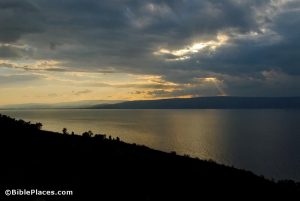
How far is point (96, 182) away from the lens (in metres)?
16.2

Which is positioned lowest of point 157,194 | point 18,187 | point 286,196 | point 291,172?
point 291,172

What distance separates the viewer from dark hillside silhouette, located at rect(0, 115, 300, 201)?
15.1 meters

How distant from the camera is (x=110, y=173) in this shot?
18.2 metres

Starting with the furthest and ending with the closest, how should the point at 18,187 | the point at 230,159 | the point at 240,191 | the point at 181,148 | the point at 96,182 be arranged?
the point at 181,148
the point at 230,159
the point at 240,191
the point at 96,182
the point at 18,187

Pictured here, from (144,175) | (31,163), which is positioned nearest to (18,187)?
(31,163)

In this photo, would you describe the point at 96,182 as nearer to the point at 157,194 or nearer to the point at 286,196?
the point at 157,194

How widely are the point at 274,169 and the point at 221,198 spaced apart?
73.3 metres

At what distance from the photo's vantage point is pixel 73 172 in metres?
16.9

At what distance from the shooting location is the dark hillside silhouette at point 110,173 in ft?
49.7

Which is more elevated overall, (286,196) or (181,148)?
(286,196)

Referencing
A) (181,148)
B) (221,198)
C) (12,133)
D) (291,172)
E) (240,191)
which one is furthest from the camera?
(181,148)

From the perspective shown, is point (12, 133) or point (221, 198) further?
point (12, 133)

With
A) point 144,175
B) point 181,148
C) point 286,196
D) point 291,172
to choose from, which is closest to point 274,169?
point 291,172

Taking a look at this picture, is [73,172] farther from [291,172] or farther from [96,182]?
[291,172]
